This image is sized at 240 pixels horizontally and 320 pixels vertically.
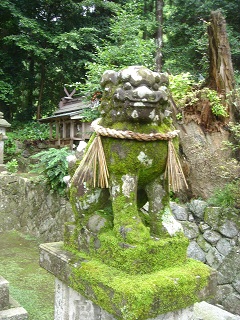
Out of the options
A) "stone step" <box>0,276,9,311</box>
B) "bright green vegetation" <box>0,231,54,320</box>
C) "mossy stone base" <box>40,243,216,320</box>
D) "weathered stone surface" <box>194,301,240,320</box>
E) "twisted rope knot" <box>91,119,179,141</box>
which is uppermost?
"twisted rope knot" <box>91,119,179,141</box>

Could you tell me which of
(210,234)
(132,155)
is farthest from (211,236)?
(132,155)

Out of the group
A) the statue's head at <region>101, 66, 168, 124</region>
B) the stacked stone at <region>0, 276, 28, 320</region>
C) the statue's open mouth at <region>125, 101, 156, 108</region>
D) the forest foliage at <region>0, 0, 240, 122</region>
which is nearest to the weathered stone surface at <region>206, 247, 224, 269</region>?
the stacked stone at <region>0, 276, 28, 320</region>

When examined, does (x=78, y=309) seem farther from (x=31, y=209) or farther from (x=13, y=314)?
(x=31, y=209)

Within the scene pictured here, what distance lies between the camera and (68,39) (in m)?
12.8

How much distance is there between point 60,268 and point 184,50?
36.8ft

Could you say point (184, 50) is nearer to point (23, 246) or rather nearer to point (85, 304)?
point (23, 246)

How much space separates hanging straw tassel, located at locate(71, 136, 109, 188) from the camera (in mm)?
2064

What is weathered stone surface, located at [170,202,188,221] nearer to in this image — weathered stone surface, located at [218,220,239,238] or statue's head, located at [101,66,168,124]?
weathered stone surface, located at [218,220,239,238]

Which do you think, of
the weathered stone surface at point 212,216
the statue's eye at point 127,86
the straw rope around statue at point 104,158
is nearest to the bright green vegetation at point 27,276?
the straw rope around statue at point 104,158

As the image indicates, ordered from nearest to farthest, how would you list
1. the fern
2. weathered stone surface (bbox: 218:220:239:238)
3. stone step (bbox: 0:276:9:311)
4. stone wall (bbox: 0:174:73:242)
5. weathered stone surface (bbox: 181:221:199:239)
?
stone step (bbox: 0:276:9:311) → weathered stone surface (bbox: 218:220:239:238) → weathered stone surface (bbox: 181:221:199:239) → the fern → stone wall (bbox: 0:174:73:242)

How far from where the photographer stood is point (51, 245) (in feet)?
8.48

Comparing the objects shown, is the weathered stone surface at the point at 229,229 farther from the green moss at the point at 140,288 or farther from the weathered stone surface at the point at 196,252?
Answer: the green moss at the point at 140,288

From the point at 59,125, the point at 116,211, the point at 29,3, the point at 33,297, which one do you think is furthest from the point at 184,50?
the point at 116,211

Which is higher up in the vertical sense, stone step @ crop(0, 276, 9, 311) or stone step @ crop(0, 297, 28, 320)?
stone step @ crop(0, 276, 9, 311)
